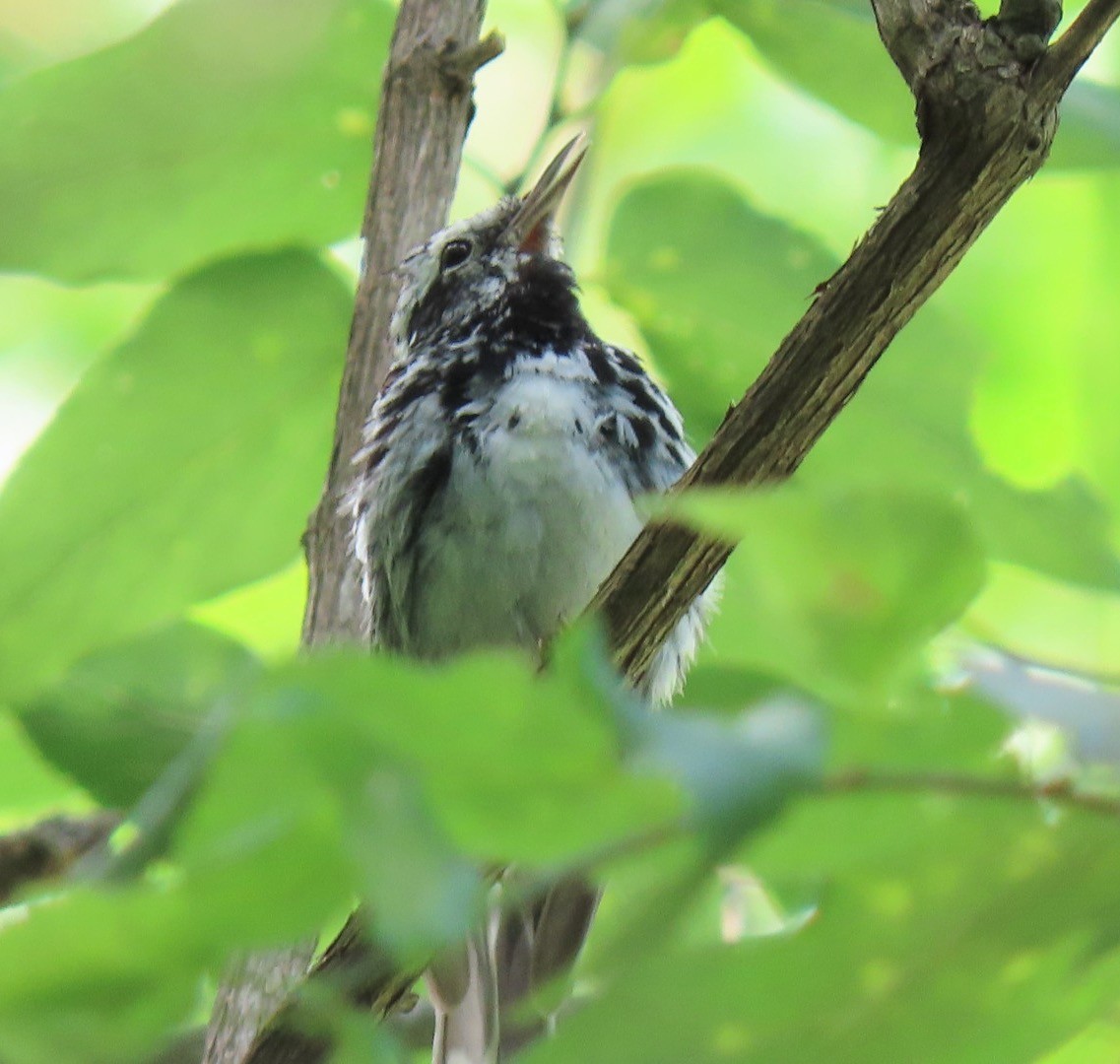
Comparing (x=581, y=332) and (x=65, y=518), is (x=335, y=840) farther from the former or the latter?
(x=581, y=332)

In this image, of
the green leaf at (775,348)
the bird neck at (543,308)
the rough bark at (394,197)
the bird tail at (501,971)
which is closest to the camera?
the green leaf at (775,348)

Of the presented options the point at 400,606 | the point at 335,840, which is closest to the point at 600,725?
the point at 335,840

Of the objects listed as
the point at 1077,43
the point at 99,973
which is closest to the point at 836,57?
the point at 1077,43

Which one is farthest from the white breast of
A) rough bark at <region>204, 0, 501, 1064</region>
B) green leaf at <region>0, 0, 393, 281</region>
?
green leaf at <region>0, 0, 393, 281</region>

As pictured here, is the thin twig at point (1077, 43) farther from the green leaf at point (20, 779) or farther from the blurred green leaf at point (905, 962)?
the green leaf at point (20, 779)

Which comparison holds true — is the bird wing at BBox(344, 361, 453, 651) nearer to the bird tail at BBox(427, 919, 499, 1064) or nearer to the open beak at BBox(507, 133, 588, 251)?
the open beak at BBox(507, 133, 588, 251)

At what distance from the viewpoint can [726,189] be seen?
7.93ft

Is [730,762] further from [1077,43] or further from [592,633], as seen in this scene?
[1077,43]

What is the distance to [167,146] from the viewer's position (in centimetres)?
233

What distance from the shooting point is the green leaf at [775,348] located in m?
2.06

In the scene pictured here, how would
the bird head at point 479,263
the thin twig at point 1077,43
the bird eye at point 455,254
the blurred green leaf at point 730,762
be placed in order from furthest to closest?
the bird eye at point 455,254 → the bird head at point 479,263 → the thin twig at point 1077,43 → the blurred green leaf at point 730,762

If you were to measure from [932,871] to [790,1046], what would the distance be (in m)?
0.10

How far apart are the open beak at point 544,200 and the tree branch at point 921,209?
1.75 meters

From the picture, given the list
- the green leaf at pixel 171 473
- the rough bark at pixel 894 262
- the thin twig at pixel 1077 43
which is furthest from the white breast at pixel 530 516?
the thin twig at pixel 1077 43
